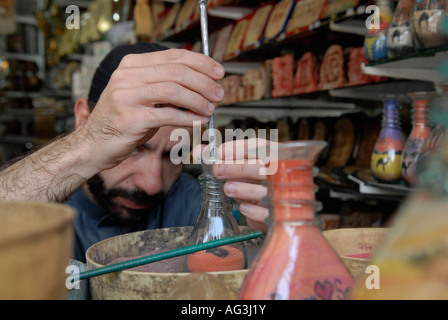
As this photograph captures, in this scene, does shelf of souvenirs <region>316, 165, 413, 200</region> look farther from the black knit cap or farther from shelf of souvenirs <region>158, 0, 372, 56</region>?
the black knit cap

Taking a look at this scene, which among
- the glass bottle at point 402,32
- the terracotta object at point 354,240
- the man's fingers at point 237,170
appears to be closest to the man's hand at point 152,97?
the man's fingers at point 237,170

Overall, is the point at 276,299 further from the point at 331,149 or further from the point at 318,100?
the point at 318,100

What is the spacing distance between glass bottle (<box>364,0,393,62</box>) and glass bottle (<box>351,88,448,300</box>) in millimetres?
1554

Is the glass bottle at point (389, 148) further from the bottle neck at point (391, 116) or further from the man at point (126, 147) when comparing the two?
the man at point (126, 147)

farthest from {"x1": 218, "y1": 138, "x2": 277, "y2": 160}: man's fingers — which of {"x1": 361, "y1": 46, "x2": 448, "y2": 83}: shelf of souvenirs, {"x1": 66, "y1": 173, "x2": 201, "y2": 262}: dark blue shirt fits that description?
{"x1": 361, "y1": 46, "x2": 448, "y2": 83}: shelf of souvenirs

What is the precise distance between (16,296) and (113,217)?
3.84ft

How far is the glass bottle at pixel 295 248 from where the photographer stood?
0.31 m

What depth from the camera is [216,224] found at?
2.17 ft

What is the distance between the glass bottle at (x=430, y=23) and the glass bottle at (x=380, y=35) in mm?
255

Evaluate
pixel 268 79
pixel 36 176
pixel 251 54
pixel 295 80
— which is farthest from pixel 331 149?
pixel 36 176

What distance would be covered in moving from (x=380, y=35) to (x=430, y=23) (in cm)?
34

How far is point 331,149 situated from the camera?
99.7 inches

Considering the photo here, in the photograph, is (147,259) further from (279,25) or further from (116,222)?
(279,25)

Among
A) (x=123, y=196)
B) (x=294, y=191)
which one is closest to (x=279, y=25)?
(x=123, y=196)
